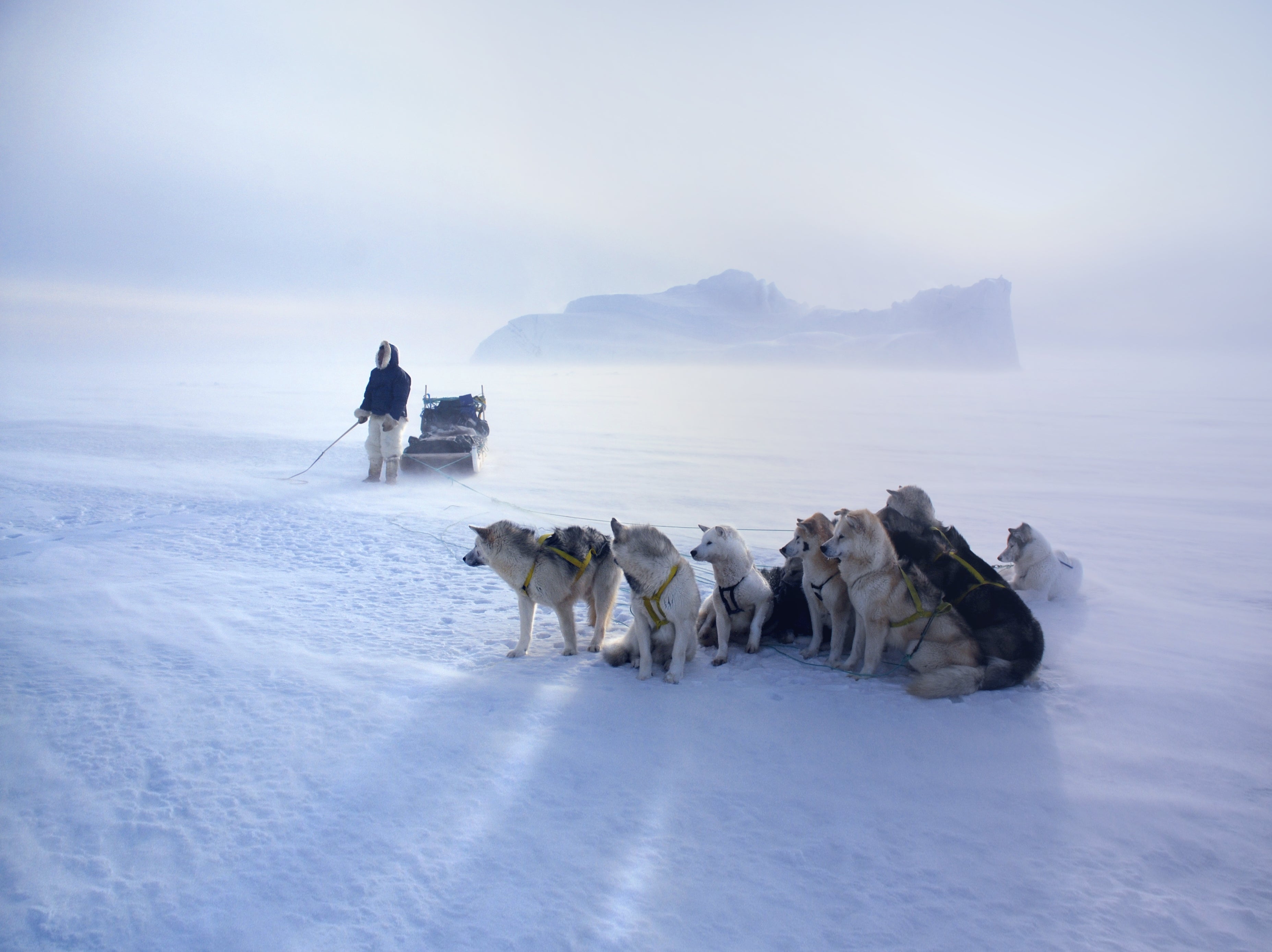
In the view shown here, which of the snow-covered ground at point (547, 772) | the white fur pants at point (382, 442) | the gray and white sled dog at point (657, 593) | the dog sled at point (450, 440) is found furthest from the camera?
the dog sled at point (450, 440)

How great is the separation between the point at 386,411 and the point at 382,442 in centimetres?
70

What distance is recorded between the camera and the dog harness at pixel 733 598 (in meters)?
4.55

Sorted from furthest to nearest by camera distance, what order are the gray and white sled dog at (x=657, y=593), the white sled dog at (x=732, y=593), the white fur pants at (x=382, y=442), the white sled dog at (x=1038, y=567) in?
the white fur pants at (x=382, y=442) < the white sled dog at (x=1038, y=567) < the white sled dog at (x=732, y=593) < the gray and white sled dog at (x=657, y=593)

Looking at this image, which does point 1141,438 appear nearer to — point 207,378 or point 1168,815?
point 1168,815

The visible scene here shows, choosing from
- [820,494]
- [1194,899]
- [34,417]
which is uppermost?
[34,417]

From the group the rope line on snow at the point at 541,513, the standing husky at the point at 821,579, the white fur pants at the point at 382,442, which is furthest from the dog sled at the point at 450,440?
the standing husky at the point at 821,579

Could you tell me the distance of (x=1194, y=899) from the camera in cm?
238

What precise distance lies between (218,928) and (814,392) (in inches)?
1556

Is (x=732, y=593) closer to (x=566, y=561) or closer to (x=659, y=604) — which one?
(x=659, y=604)

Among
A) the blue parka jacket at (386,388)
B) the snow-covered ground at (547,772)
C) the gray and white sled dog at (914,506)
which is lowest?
the snow-covered ground at (547,772)

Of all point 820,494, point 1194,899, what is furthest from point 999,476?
point 1194,899

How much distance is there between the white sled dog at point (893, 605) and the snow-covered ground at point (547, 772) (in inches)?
10.7

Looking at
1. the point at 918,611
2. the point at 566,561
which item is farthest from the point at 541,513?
the point at 918,611

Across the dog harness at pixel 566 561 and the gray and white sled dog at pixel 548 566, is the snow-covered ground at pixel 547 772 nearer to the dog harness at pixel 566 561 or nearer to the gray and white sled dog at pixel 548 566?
the gray and white sled dog at pixel 548 566
